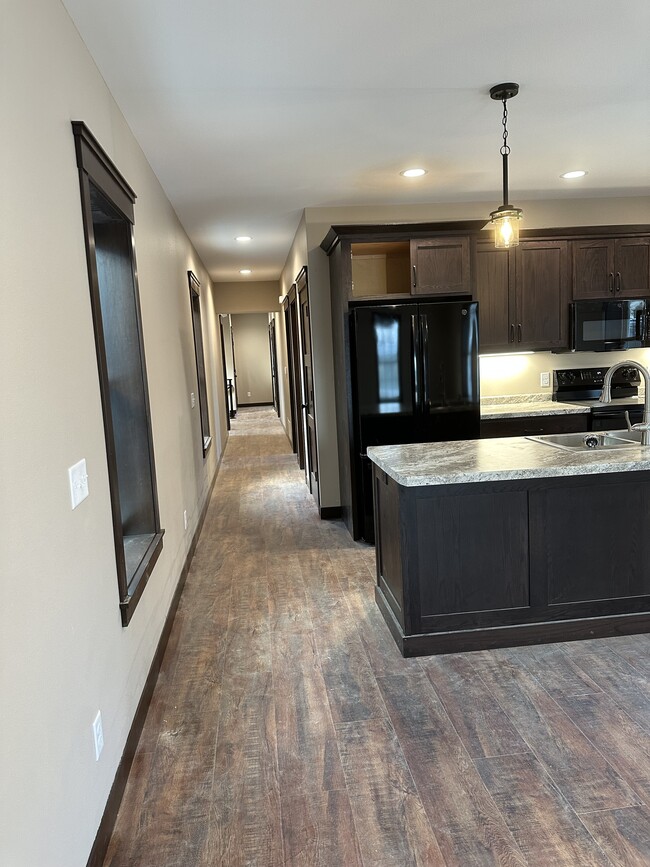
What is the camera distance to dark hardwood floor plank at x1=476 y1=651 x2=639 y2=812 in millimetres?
1879

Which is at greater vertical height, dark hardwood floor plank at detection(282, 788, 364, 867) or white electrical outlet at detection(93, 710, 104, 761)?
white electrical outlet at detection(93, 710, 104, 761)

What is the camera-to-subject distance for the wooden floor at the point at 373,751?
174 centimetres

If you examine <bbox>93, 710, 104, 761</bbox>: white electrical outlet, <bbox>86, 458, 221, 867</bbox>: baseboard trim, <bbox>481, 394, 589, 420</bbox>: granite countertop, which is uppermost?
<bbox>481, 394, 589, 420</bbox>: granite countertop

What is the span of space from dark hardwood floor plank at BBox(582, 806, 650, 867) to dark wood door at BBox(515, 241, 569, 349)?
12.3 feet

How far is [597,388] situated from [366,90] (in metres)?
3.64

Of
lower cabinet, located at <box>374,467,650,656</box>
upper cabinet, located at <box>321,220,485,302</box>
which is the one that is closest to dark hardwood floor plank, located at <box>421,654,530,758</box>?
lower cabinet, located at <box>374,467,650,656</box>

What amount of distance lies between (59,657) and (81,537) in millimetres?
366

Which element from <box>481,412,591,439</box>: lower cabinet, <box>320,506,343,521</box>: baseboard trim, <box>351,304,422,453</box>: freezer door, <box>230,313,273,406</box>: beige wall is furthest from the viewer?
<box>230,313,273,406</box>: beige wall

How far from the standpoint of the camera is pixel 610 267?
16.2 feet

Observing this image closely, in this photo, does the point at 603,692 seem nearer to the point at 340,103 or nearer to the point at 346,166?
the point at 340,103

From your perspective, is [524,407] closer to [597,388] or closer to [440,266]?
[597,388]

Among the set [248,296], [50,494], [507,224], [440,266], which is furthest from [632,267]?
[248,296]

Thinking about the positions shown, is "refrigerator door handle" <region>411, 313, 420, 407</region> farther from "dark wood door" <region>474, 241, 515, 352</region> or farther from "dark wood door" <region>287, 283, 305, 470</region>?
"dark wood door" <region>287, 283, 305, 470</region>

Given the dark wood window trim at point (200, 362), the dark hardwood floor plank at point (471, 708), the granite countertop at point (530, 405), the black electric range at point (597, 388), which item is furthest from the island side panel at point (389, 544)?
the dark wood window trim at point (200, 362)
